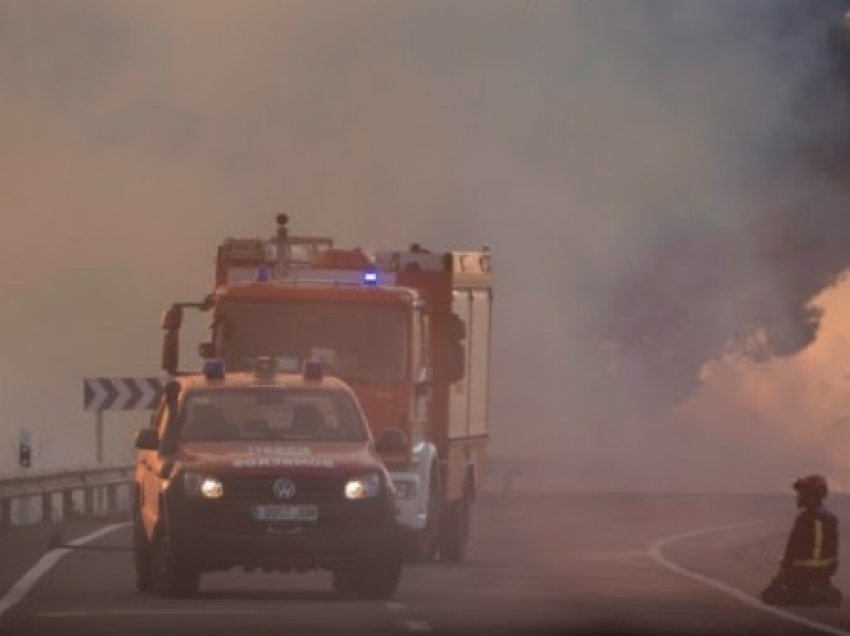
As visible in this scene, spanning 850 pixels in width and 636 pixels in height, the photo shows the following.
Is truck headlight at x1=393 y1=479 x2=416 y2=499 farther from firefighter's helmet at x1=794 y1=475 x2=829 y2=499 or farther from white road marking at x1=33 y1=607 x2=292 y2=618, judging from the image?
white road marking at x1=33 y1=607 x2=292 y2=618

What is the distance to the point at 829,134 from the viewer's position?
7775 centimetres

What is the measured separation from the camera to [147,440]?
1481 inches

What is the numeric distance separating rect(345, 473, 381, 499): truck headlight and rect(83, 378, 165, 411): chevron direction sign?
30.0 meters

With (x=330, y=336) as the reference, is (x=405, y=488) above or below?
below

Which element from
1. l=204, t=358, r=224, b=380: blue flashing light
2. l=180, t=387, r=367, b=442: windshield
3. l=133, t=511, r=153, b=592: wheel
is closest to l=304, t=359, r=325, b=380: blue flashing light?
l=180, t=387, r=367, b=442: windshield

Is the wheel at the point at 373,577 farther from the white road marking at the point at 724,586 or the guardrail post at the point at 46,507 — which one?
the guardrail post at the point at 46,507

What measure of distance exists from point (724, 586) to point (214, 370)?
5.73m

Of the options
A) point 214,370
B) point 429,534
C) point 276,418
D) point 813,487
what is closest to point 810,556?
point 813,487

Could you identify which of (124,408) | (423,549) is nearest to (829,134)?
(124,408)

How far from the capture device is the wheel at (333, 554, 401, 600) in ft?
121

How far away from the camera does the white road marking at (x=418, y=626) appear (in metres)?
32.7

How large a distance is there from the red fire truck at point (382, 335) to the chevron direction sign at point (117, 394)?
19178 millimetres

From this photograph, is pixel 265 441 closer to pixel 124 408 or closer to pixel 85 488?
pixel 85 488

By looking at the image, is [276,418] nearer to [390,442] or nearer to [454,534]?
[390,442]
